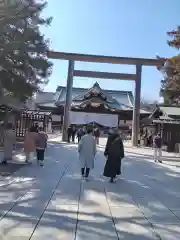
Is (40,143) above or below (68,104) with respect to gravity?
below

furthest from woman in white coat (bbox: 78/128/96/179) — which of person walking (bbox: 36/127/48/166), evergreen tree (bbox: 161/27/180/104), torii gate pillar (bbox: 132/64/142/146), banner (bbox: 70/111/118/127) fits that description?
banner (bbox: 70/111/118/127)

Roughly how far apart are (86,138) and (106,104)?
1250 inches

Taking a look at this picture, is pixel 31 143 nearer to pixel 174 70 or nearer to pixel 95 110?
pixel 174 70

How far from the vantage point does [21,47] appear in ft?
41.2

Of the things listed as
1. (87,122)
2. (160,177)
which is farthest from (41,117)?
(160,177)

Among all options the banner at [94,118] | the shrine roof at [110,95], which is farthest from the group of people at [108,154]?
the shrine roof at [110,95]

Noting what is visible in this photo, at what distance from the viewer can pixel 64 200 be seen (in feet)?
22.3

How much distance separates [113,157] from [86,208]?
3460 mm

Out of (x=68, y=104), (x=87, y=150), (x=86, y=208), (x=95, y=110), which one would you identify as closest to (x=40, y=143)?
(x=87, y=150)

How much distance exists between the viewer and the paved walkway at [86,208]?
4734mm

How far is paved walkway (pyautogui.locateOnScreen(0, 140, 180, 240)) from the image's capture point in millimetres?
4734

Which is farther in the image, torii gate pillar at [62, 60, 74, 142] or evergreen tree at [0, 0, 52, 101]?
torii gate pillar at [62, 60, 74, 142]

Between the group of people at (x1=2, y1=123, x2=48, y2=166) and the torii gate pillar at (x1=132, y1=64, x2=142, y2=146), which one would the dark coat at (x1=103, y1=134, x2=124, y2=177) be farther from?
the torii gate pillar at (x1=132, y1=64, x2=142, y2=146)

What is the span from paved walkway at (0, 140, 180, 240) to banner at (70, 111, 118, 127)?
2942cm
